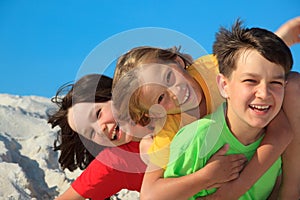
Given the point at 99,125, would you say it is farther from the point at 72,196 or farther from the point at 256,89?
the point at 256,89

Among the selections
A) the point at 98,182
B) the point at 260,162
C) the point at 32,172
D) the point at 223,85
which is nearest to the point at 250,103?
the point at 223,85

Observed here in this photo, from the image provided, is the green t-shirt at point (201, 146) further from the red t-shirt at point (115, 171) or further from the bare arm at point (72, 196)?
the bare arm at point (72, 196)

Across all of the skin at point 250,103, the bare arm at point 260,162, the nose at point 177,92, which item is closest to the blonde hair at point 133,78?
the nose at point 177,92

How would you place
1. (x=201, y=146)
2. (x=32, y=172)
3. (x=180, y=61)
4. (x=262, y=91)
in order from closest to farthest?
(x=262, y=91) < (x=201, y=146) < (x=180, y=61) < (x=32, y=172)

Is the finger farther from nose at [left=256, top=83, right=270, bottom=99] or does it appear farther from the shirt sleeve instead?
the shirt sleeve

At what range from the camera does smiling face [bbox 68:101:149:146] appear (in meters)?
3.19

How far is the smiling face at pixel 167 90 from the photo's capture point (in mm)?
2914

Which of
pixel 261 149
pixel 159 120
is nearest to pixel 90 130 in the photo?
pixel 159 120

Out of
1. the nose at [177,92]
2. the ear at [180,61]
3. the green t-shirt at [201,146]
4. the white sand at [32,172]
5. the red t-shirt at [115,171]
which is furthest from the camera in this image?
the white sand at [32,172]

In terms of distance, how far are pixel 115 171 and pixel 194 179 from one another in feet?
2.48

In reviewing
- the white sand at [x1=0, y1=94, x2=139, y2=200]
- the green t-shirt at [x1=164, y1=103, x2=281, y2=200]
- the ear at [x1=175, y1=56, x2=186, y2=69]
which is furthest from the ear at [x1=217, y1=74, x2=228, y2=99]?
the white sand at [x1=0, y1=94, x2=139, y2=200]

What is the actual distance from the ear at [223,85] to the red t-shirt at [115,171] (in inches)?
27.1

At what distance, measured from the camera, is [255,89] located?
2.59 metres

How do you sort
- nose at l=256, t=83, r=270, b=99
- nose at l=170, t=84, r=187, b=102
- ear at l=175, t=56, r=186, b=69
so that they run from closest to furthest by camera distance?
1. nose at l=256, t=83, r=270, b=99
2. nose at l=170, t=84, r=187, b=102
3. ear at l=175, t=56, r=186, b=69
